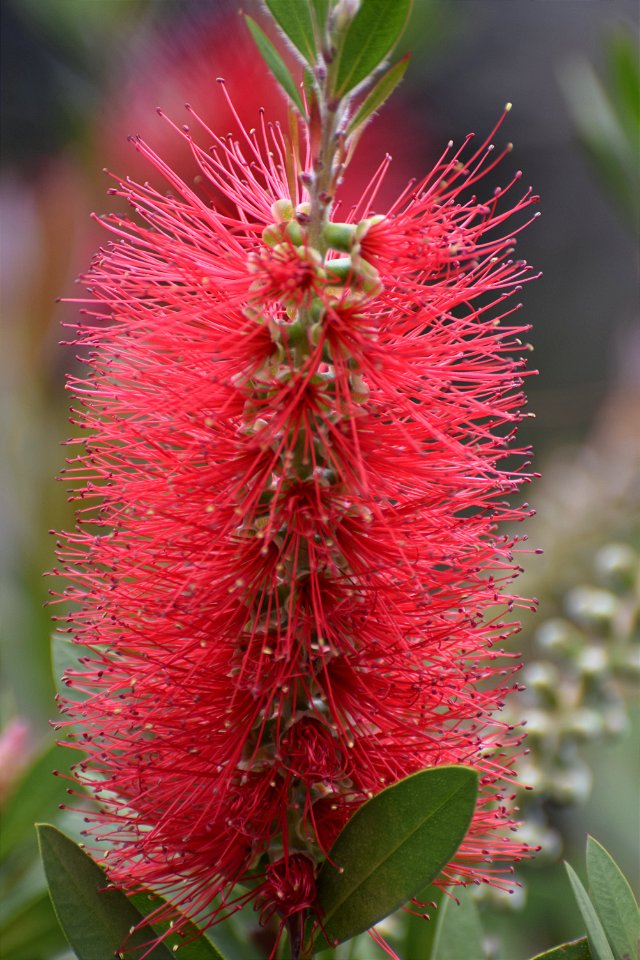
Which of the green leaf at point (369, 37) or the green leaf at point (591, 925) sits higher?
the green leaf at point (369, 37)

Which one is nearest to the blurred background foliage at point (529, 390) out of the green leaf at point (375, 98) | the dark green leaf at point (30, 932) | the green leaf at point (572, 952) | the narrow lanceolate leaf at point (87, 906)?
the dark green leaf at point (30, 932)

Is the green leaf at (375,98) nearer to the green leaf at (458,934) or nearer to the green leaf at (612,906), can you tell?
the green leaf at (612,906)

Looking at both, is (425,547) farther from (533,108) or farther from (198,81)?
(533,108)

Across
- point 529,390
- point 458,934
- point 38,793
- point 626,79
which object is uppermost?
point 626,79

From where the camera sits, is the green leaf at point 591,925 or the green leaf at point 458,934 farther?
the green leaf at point 458,934

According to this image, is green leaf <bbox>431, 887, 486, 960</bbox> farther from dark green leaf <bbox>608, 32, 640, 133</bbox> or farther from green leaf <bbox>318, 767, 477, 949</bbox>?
dark green leaf <bbox>608, 32, 640, 133</bbox>

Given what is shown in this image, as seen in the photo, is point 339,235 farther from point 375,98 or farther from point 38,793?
point 38,793

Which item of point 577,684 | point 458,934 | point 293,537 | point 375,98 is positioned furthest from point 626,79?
point 458,934
